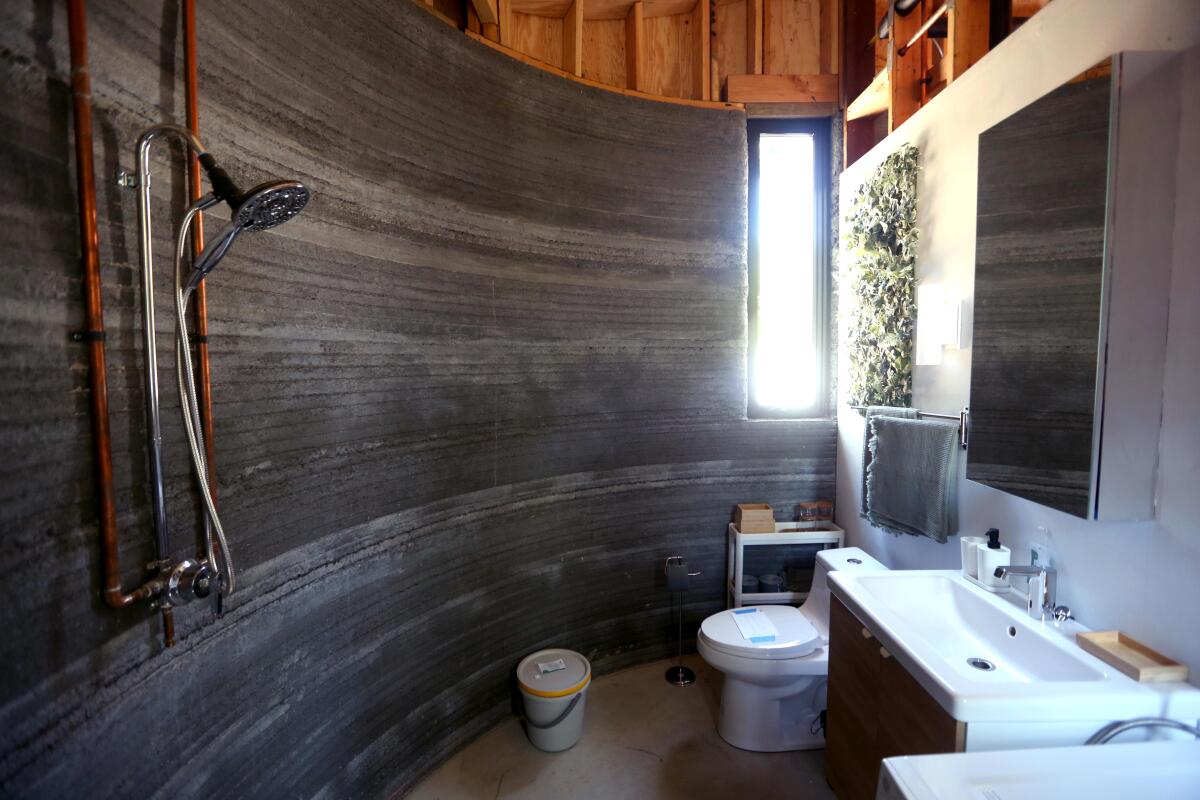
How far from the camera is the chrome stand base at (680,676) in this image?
109 inches

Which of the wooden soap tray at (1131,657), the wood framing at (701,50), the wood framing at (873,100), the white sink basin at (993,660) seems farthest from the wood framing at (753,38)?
the wooden soap tray at (1131,657)

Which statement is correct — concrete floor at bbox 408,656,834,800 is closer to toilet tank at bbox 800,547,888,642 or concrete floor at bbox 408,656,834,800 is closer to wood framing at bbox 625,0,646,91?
toilet tank at bbox 800,547,888,642

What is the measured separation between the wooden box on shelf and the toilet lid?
45 centimetres

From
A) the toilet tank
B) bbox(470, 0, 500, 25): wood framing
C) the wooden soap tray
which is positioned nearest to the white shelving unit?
the toilet tank

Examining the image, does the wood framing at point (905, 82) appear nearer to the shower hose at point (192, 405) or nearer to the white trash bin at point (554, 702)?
the shower hose at point (192, 405)

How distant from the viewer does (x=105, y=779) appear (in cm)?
108

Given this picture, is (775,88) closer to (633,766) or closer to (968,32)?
(968,32)

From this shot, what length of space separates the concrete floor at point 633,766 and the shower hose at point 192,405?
1.33 metres

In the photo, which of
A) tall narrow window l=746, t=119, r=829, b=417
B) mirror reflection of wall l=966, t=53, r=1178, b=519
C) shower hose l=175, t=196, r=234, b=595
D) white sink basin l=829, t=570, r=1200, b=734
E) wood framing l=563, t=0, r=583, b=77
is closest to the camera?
shower hose l=175, t=196, r=234, b=595

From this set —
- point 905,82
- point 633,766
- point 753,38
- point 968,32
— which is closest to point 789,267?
point 905,82

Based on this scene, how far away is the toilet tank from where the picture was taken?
234 cm

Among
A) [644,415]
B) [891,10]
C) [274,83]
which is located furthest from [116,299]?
[891,10]

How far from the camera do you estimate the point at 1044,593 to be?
1.56 m

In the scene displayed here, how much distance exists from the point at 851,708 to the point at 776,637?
44 centimetres
